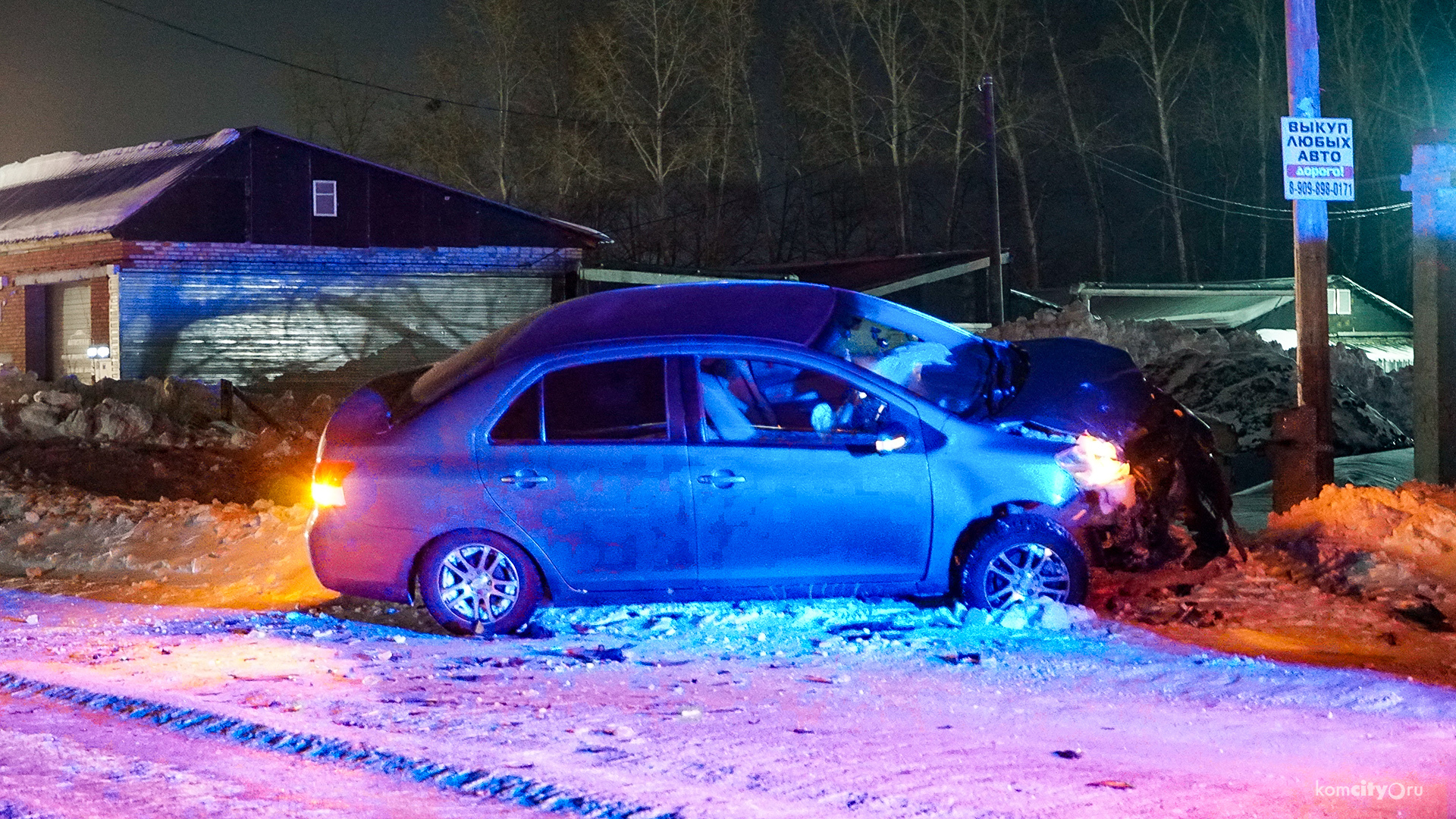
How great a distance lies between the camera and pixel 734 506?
6.68 m

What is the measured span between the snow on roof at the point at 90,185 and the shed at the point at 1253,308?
19574 mm

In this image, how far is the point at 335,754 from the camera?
5000 mm

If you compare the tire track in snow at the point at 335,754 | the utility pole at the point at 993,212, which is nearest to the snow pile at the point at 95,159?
the utility pole at the point at 993,212

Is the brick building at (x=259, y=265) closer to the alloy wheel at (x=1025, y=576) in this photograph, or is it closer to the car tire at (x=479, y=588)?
the car tire at (x=479, y=588)

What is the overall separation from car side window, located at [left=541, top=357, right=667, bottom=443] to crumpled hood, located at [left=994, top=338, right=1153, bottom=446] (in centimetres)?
177

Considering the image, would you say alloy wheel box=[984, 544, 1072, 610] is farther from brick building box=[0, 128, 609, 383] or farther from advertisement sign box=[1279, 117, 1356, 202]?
brick building box=[0, 128, 609, 383]

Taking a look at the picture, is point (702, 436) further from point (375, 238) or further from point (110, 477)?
point (375, 238)

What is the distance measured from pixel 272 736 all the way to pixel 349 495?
6.10ft

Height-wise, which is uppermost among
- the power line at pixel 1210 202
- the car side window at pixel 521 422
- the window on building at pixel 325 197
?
the power line at pixel 1210 202

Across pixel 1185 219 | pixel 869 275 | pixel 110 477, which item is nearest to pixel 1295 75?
pixel 110 477

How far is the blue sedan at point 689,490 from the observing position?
669 centimetres

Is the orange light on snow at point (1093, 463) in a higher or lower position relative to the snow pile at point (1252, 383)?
lower

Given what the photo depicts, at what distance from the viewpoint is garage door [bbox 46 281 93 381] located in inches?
1085

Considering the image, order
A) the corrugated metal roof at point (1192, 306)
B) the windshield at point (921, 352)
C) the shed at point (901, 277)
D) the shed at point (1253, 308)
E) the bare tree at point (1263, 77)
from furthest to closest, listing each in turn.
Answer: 1. the bare tree at point (1263, 77)
2. the corrugated metal roof at point (1192, 306)
3. the shed at point (1253, 308)
4. the shed at point (901, 277)
5. the windshield at point (921, 352)
